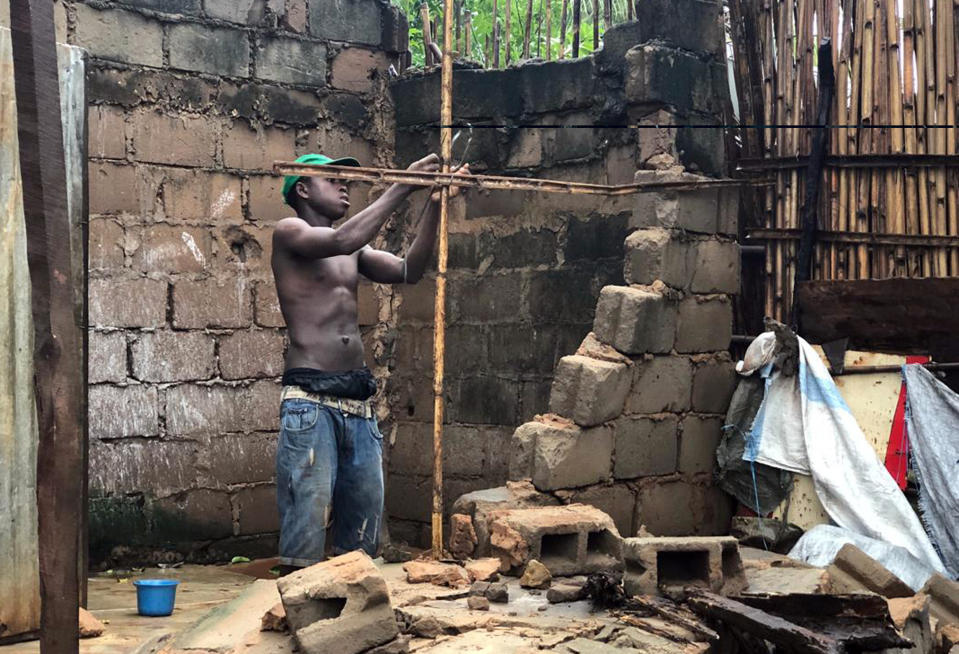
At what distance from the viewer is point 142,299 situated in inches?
272

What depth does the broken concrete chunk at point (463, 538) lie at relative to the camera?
556 cm

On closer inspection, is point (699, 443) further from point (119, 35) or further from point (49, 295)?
point (49, 295)

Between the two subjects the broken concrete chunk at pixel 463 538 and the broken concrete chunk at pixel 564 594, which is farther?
the broken concrete chunk at pixel 463 538

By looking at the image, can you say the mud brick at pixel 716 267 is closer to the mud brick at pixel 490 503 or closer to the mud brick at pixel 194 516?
the mud brick at pixel 490 503

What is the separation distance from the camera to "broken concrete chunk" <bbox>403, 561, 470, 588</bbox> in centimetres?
500

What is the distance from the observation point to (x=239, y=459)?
23.7ft

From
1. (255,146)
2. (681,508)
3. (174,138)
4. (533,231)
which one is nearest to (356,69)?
(255,146)

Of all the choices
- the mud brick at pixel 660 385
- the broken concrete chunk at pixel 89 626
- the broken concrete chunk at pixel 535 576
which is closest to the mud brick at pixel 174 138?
the mud brick at pixel 660 385

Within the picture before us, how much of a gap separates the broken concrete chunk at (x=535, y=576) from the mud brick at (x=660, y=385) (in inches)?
58.9

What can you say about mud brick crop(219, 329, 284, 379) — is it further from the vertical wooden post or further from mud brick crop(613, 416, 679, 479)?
the vertical wooden post

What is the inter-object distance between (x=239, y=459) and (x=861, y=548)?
11.6 ft

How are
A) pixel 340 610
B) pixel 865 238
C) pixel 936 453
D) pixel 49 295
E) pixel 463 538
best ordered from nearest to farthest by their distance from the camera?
pixel 49 295, pixel 340 610, pixel 463 538, pixel 936 453, pixel 865 238

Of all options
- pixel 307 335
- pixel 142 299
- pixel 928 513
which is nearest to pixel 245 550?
pixel 142 299

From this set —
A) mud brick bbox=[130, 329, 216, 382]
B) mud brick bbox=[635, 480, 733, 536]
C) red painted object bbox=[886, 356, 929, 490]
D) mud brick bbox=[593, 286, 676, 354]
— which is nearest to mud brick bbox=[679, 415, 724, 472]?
mud brick bbox=[635, 480, 733, 536]
